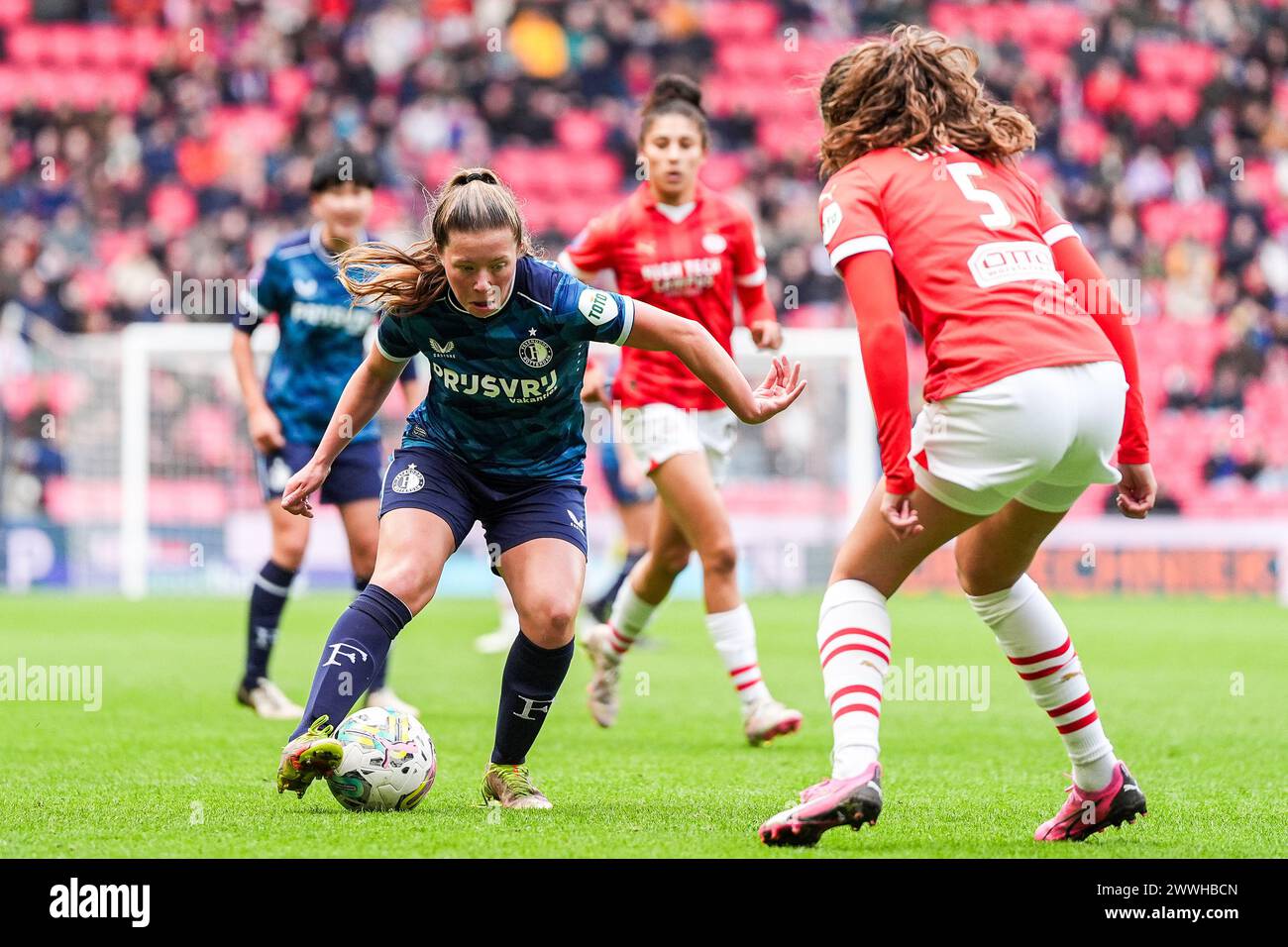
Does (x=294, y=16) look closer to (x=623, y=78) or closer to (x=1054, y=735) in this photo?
(x=623, y=78)

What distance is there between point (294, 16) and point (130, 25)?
240 cm

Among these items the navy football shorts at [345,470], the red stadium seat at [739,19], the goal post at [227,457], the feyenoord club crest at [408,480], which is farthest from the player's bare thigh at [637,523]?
the red stadium seat at [739,19]

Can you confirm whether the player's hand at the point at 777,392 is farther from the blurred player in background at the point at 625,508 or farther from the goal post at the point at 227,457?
the goal post at the point at 227,457

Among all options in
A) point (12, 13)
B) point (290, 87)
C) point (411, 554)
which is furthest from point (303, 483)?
point (12, 13)

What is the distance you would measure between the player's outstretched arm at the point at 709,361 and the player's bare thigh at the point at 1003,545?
635 millimetres

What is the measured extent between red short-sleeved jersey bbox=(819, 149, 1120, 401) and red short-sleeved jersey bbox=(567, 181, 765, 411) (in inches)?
114

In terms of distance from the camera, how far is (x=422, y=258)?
4.51 metres

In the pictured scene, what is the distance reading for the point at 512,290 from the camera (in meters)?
4.52

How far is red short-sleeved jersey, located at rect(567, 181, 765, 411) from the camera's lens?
705 centimetres

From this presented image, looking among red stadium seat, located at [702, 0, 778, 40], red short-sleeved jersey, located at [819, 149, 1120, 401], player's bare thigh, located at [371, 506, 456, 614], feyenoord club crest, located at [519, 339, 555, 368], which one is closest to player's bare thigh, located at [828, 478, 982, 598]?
red short-sleeved jersey, located at [819, 149, 1120, 401]

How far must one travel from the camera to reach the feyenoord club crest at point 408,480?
4.71 metres

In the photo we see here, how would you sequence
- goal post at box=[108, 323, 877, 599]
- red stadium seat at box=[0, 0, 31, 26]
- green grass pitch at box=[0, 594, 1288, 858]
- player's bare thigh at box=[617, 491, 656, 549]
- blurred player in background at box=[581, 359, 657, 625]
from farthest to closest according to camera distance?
red stadium seat at box=[0, 0, 31, 26]
goal post at box=[108, 323, 877, 599]
player's bare thigh at box=[617, 491, 656, 549]
blurred player in background at box=[581, 359, 657, 625]
green grass pitch at box=[0, 594, 1288, 858]

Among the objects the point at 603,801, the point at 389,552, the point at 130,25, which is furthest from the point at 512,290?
the point at 130,25

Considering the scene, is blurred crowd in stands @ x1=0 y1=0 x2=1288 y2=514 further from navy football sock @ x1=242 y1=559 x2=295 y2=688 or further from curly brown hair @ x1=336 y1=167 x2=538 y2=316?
curly brown hair @ x1=336 y1=167 x2=538 y2=316
